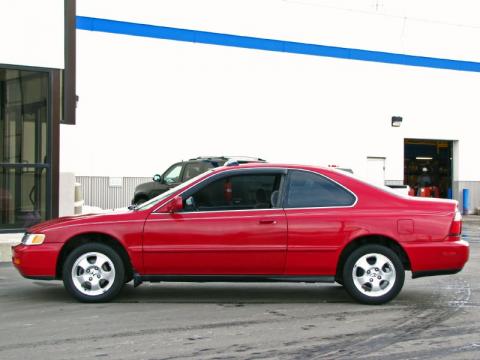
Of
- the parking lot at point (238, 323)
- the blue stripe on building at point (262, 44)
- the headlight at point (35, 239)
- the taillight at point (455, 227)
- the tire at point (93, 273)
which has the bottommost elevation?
the parking lot at point (238, 323)

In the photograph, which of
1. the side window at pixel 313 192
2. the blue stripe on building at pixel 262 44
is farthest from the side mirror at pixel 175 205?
the blue stripe on building at pixel 262 44

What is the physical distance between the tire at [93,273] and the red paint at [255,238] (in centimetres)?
16

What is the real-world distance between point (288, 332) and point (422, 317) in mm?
1616

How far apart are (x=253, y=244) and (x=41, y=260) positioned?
7.76 feet

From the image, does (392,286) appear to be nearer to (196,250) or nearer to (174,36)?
(196,250)

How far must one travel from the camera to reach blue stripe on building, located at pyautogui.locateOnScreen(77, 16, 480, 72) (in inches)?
850

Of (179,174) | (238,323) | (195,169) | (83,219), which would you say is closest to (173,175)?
(179,174)

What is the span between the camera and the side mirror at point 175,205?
A: 279 inches

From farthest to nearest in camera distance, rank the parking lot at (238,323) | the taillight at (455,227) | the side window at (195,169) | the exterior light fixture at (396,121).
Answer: the exterior light fixture at (396,121)
the side window at (195,169)
the taillight at (455,227)
the parking lot at (238,323)

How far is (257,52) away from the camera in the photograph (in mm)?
23891

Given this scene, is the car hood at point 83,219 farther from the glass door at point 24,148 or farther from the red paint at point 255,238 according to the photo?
the glass door at point 24,148

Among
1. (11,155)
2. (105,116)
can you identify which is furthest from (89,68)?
(11,155)

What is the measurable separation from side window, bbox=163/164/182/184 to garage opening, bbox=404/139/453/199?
14.9 meters

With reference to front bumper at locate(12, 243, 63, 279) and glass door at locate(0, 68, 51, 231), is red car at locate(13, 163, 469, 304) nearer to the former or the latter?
front bumper at locate(12, 243, 63, 279)
